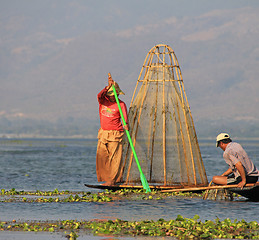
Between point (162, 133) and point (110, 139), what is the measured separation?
57.5 inches

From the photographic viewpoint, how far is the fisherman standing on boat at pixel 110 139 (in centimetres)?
1345

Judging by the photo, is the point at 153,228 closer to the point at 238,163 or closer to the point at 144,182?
the point at 238,163

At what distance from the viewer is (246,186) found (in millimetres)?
11305

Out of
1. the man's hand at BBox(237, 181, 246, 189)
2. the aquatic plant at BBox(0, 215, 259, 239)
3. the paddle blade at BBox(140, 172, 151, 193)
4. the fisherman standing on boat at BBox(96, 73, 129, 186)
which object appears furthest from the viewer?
the fisherman standing on boat at BBox(96, 73, 129, 186)

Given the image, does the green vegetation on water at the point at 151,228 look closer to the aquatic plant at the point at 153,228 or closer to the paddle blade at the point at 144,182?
the aquatic plant at the point at 153,228

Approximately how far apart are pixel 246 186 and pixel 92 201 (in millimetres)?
3275

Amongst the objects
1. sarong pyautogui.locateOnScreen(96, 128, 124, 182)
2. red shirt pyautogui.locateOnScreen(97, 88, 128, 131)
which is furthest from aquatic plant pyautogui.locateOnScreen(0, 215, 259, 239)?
red shirt pyautogui.locateOnScreen(97, 88, 128, 131)

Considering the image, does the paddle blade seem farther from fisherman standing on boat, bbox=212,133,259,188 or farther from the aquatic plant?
the aquatic plant

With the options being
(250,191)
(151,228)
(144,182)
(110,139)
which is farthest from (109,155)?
(151,228)

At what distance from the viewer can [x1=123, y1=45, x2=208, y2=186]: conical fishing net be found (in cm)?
1388

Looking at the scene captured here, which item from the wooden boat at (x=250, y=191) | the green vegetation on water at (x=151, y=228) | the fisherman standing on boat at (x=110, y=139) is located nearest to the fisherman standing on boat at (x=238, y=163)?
the wooden boat at (x=250, y=191)

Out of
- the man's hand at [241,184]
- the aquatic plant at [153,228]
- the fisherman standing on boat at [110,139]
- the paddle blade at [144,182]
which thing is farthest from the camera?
the fisherman standing on boat at [110,139]

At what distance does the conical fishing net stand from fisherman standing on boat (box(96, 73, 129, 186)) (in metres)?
0.47

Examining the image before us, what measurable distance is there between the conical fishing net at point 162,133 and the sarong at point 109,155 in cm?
43
